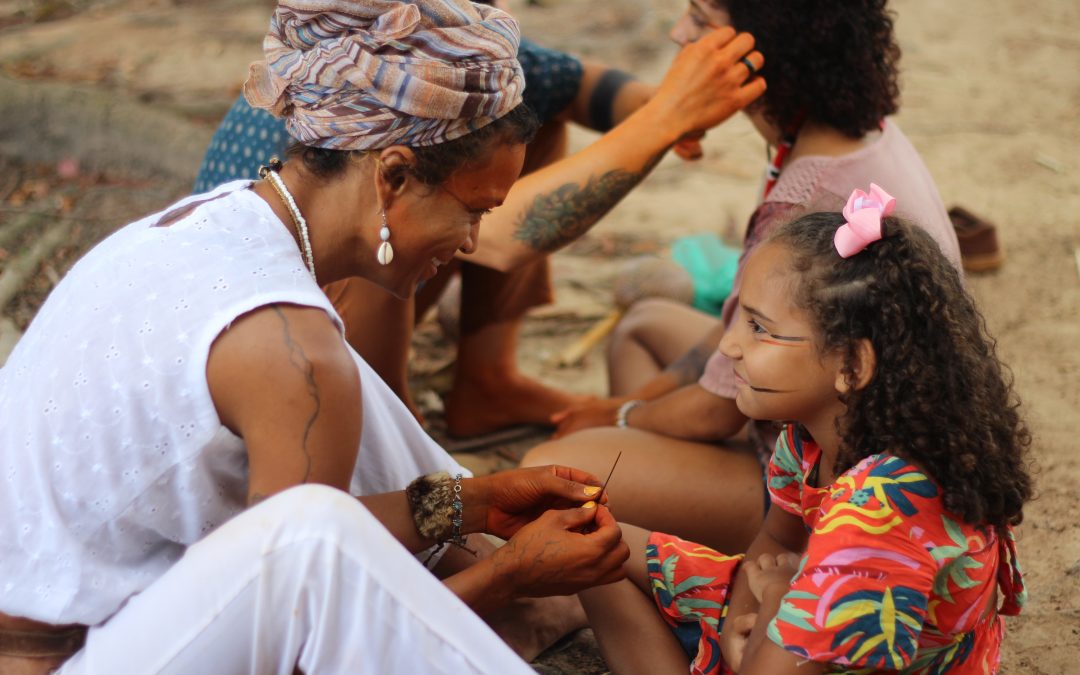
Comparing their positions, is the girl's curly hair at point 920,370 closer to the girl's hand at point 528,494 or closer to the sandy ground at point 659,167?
the girl's hand at point 528,494

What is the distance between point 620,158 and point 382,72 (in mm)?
1072

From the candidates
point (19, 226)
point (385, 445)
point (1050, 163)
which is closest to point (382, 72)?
point (385, 445)

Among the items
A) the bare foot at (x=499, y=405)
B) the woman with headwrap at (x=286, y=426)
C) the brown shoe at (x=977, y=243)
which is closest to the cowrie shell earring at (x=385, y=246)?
the woman with headwrap at (x=286, y=426)

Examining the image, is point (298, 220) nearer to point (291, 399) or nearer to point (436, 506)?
point (291, 399)

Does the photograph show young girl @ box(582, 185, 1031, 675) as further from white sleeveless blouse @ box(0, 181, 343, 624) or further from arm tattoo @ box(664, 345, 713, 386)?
arm tattoo @ box(664, 345, 713, 386)

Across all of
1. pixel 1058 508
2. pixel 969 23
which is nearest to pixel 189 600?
pixel 1058 508

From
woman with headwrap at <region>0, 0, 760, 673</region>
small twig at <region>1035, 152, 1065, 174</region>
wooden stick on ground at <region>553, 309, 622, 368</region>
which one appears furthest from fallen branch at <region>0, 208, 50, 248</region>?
small twig at <region>1035, 152, 1065, 174</region>

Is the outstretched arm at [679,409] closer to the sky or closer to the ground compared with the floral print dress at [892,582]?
closer to the ground

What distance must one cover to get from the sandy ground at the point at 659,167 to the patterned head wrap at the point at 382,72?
1227mm

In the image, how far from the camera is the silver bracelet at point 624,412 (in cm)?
300

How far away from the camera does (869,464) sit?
6.16 feet

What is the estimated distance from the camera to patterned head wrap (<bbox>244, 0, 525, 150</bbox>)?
6.50 feet

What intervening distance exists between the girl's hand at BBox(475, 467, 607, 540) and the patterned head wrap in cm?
67

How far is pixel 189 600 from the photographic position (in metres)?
1.66
